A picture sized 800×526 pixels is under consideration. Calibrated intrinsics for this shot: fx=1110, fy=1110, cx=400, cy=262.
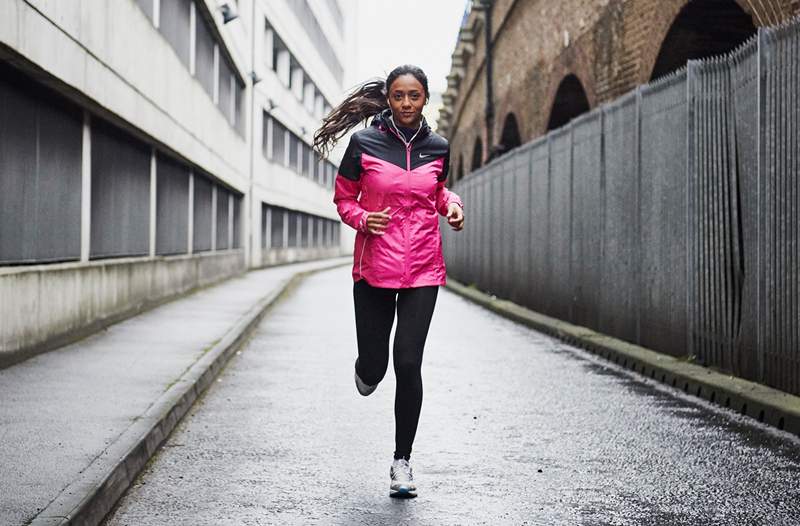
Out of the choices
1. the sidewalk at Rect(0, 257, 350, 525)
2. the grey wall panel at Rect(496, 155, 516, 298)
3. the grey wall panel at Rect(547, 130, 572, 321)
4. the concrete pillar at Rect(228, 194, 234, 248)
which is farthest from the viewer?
the concrete pillar at Rect(228, 194, 234, 248)

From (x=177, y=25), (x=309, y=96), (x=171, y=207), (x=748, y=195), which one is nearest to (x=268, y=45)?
(x=309, y=96)

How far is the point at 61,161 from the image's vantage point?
11.1m

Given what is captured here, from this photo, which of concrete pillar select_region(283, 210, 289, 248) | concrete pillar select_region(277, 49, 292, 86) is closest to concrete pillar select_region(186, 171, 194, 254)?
concrete pillar select_region(277, 49, 292, 86)

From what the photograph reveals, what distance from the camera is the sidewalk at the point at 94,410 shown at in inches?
183

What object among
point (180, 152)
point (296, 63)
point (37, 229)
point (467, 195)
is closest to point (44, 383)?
point (37, 229)

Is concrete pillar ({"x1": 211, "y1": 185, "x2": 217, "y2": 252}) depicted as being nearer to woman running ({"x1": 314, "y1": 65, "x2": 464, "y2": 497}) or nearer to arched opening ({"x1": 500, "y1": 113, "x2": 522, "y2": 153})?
arched opening ({"x1": 500, "y1": 113, "x2": 522, "y2": 153})

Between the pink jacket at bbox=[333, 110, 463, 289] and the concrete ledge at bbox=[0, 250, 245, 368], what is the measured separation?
4.60 metres

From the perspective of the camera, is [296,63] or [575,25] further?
[296,63]

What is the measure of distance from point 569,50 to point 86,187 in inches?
358

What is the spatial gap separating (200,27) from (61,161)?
39.4 ft

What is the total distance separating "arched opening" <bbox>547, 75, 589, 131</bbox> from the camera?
766 inches

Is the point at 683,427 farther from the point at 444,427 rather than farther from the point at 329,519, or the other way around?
the point at 329,519

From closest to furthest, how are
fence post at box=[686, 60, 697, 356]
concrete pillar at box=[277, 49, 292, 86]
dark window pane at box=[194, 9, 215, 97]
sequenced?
fence post at box=[686, 60, 697, 356] < dark window pane at box=[194, 9, 215, 97] < concrete pillar at box=[277, 49, 292, 86]

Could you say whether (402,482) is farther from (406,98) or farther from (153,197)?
(153,197)
